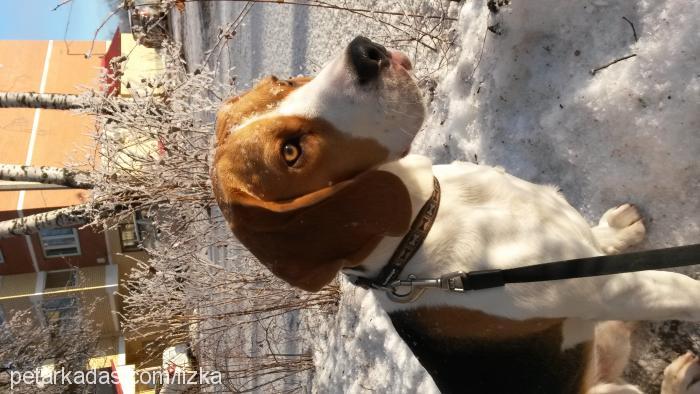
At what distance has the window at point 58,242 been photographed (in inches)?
720

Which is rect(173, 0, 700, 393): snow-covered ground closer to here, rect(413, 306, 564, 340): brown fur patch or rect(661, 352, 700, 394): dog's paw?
rect(661, 352, 700, 394): dog's paw

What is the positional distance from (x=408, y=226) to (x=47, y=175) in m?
5.97

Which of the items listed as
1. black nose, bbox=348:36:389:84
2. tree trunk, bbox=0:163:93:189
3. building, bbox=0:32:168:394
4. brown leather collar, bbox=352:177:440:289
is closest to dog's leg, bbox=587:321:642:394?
brown leather collar, bbox=352:177:440:289

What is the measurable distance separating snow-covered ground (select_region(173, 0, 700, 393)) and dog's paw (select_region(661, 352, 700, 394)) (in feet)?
0.44

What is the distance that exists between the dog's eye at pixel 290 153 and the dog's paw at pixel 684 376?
1961mm

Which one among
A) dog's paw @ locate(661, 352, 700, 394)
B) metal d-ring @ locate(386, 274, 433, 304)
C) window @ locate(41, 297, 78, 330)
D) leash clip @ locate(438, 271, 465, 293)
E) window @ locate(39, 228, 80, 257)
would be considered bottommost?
window @ locate(41, 297, 78, 330)

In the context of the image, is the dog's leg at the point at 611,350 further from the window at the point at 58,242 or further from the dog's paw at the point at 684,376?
the window at the point at 58,242

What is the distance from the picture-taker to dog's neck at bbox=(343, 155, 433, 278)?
6.72 feet

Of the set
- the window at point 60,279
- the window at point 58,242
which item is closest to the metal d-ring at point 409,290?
the window at point 58,242

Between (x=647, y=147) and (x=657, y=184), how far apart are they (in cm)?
19

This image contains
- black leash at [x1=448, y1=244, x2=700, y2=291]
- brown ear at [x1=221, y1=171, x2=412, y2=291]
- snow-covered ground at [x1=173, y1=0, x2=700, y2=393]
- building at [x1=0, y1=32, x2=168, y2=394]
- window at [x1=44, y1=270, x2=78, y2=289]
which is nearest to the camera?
black leash at [x1=448, y1=244, x2=700, y2=291]

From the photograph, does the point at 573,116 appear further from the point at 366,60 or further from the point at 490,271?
the point at 366,60

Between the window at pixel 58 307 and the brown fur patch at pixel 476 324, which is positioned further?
the window at pixel 58 307

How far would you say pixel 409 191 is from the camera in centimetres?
202
